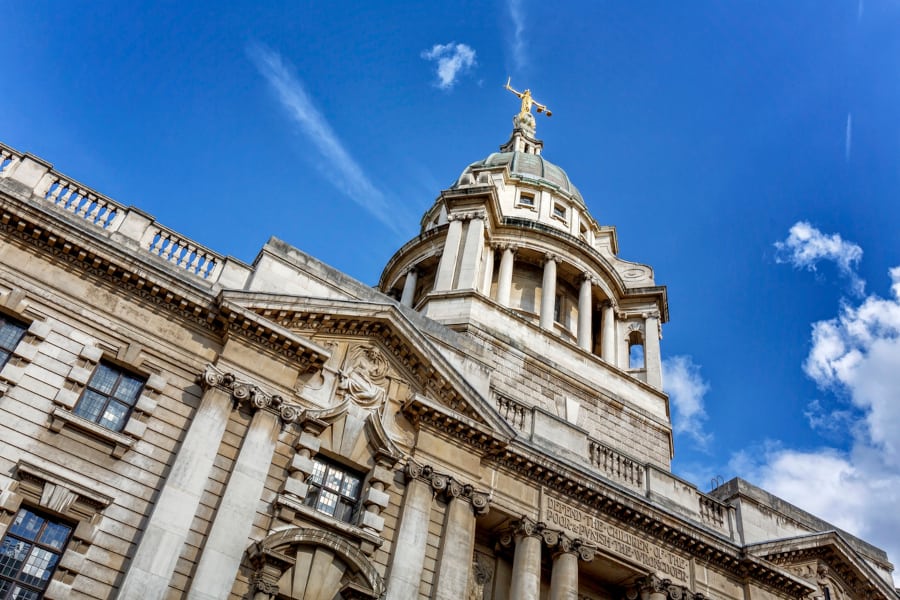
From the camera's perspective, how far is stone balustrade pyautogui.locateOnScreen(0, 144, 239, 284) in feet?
60.5

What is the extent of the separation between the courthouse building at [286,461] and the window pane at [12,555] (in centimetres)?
4

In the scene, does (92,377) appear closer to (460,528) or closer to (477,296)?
(460,528)

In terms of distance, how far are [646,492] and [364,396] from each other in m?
9.05

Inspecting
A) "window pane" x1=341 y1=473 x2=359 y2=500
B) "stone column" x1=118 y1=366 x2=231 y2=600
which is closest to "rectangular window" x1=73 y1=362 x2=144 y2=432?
"stone column" x1=118 y1=366 x2=231 y2=600

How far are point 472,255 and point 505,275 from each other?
95.7 inches

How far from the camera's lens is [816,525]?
26.8 meters

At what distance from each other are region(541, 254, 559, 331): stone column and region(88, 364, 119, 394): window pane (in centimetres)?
1756

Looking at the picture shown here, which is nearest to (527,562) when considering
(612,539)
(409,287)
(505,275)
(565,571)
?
(565,571)

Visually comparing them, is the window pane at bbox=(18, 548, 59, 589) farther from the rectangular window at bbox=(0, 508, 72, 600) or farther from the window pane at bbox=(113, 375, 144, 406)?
the window pane at bbox=(113, 375, 144, 406)

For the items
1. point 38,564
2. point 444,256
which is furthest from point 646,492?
point 38,564

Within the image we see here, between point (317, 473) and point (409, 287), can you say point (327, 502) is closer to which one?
point (317, 473)

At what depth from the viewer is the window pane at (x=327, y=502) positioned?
17828mm

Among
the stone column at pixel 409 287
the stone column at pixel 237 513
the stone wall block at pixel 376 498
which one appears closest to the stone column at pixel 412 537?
the stone wall block at pixel 376 498

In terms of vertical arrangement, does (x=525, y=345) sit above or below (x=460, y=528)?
above
